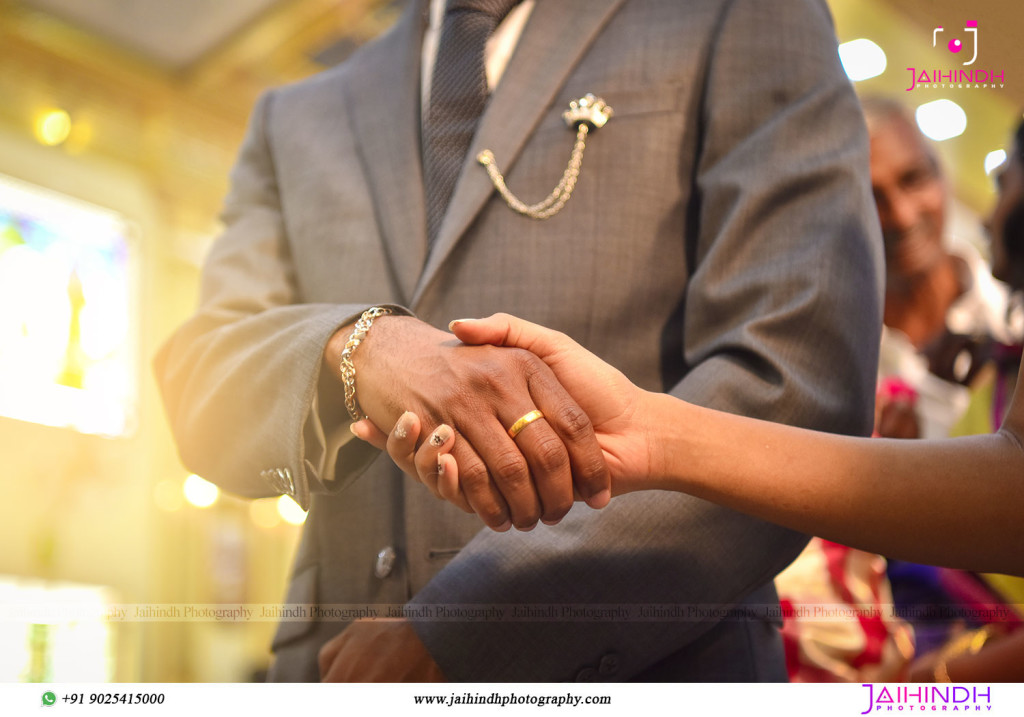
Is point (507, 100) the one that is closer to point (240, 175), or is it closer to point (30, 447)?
point (240, 175)

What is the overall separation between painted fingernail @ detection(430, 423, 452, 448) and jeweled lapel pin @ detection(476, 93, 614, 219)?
255mm

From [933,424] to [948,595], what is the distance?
0.90 ft

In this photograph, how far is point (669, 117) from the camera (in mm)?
780

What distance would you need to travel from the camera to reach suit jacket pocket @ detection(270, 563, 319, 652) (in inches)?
30.6

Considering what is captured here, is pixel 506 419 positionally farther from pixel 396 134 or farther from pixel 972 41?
pixel 972 41

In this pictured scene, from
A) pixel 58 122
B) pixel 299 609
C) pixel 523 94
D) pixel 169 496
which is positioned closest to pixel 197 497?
pixel 169 496

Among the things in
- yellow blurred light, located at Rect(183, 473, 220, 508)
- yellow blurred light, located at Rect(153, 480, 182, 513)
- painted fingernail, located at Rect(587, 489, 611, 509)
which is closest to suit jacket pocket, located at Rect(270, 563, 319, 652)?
painted fingernail, located at Rect(587, 489, 611, 509)

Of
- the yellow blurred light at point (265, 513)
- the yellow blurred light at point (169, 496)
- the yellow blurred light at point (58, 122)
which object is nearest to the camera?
the yellow blurred light at point (58, 122)

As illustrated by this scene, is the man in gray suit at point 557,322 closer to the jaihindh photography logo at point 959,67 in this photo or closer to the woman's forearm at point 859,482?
the woman's forearm at point 859,482

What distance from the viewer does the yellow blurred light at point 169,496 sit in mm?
4165

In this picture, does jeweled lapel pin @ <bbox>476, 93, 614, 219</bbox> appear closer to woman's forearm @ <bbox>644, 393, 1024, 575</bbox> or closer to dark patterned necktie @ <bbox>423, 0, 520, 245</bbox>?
dark patterned necktie @ <bbox>423, 0, 520, 245</bbox>

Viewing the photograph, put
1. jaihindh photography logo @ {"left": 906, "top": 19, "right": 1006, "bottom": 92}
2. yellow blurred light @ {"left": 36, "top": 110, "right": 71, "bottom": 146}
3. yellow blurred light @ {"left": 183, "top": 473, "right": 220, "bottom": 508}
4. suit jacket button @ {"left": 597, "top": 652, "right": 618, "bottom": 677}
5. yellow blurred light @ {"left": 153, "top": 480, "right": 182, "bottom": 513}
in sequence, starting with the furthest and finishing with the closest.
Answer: yellow blurred light @ {"left": 183, "top": 473, "right": 220, "bottom": 508} < yellow blurred light @ {"left": 153, "top": 480, "right": 182, "bottom": 513} < yellow blurred light @ {"left": 36, "top": 110, "right": 71, "bottom": 146} < jaihindh photography logo @ {"left": 906, "top": 19, "right": 1006, "bottom": 92} < suit jacket button @ {"left": 597, "top": 652, "right": 618, "bottom": 677}

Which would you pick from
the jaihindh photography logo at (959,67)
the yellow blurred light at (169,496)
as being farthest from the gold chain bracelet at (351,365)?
the yellow blurred light at (169,496)

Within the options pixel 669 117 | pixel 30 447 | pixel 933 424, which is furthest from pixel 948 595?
pixel 30 447
